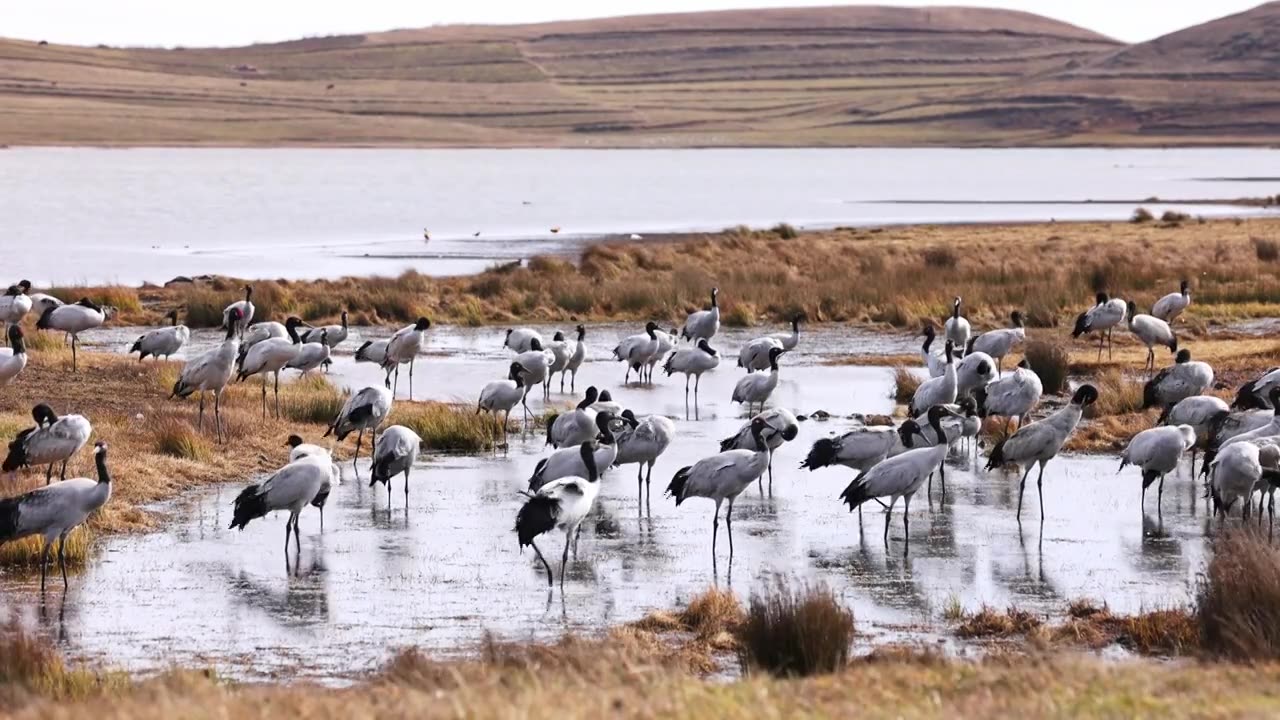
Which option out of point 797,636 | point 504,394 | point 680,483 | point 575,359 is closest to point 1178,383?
point 680,483

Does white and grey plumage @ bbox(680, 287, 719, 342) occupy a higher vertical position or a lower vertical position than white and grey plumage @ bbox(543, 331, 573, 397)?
higher

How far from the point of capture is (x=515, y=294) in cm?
3931

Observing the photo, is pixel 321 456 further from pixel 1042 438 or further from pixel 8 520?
pixel 1042 438

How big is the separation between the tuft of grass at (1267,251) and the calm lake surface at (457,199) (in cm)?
2162

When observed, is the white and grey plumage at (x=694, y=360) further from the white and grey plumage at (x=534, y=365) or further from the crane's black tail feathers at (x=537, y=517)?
the crane's black tail feathers at (x=537, y=517)

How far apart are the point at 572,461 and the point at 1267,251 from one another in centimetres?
3263

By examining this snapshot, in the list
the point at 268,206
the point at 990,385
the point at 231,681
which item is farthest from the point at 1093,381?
the point at 268,206

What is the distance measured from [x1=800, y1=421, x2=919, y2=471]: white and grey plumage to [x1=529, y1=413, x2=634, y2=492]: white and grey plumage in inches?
81.8

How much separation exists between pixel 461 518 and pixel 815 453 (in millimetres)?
3608

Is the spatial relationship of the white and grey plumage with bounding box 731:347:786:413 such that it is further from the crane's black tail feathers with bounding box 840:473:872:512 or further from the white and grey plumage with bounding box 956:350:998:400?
the crane's black tail feathers with bounding box 840:473:872:512

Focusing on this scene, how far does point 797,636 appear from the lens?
11898mm

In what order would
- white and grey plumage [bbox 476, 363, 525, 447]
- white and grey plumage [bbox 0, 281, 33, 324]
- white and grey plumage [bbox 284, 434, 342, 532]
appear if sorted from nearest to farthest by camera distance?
white and grey plumage [bbox 284, 434, 342, 532]
white and grey plumage [bbox 476, 363, 525, 447]
white and grey plumage [bbox 0, 281, 33, 324]

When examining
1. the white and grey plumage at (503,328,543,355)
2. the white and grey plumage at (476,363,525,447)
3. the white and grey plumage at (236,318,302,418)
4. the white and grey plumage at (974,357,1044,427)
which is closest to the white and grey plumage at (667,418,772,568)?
the white and grey plumage at (974,357,1044,427)

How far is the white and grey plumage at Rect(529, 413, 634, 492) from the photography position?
17125 mm
